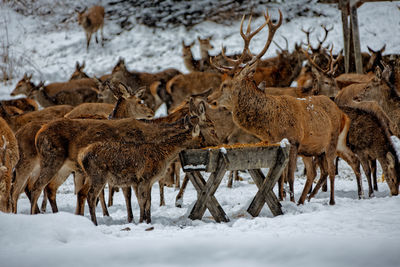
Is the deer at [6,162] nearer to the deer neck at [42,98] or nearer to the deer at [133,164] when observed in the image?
the deer at [133,164]

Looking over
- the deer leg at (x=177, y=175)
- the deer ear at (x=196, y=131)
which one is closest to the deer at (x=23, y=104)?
the deer leg at (x=177, y=175)

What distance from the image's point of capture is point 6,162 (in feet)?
20.8

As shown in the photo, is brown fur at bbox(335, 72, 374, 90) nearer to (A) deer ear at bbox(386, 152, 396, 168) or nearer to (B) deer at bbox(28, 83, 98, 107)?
(A) deer ear at bbox(386, 152, 396, 168)

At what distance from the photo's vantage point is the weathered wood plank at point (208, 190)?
571cm

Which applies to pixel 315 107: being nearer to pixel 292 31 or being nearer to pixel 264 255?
pixel 264 255

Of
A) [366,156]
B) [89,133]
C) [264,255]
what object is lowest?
[366,156]

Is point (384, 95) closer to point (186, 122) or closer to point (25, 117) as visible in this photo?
point (186, 122)

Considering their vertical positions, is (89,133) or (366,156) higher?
(89,133)

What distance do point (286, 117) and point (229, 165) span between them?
145cm

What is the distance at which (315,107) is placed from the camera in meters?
7.25

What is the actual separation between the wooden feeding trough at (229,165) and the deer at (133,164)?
1.22 ft

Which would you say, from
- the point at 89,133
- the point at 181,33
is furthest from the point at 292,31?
the point at 89,133

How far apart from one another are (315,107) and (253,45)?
39.7 ft

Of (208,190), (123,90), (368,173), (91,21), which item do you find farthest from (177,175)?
(91,21)
